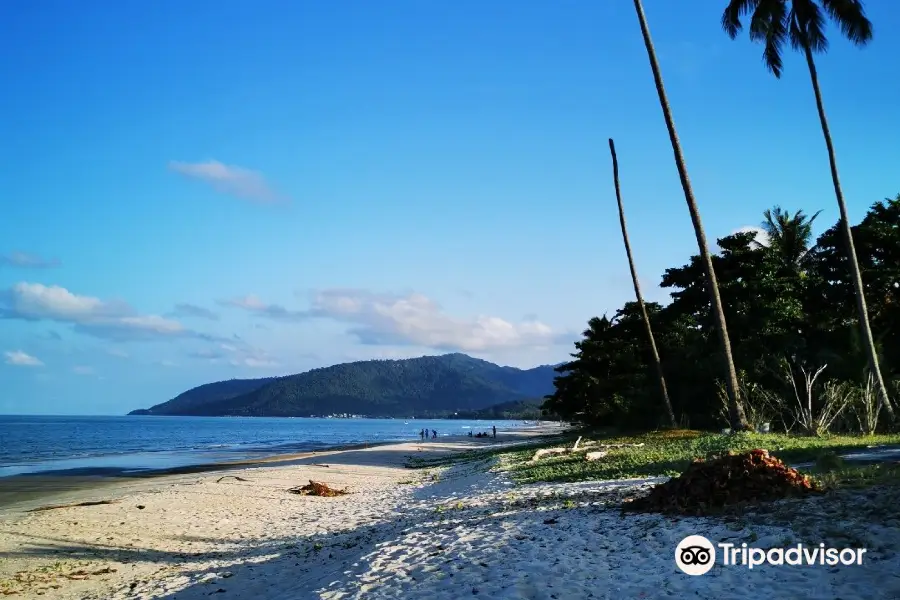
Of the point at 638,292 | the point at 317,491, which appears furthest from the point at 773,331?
the point at 317,491

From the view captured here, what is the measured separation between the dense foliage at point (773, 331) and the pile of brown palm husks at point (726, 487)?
59.6 feet

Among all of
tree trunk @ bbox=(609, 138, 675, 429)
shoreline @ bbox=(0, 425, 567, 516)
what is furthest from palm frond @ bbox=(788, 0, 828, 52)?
shoreline @ bbox=(0, 425, 567, 516)

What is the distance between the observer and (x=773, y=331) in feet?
98.5

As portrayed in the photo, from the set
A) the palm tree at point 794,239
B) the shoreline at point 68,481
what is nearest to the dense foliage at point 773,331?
the palm tree at point 794,239

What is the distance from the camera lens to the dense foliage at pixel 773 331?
1120 inches

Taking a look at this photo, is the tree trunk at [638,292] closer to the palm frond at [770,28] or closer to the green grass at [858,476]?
the palm frond at [770,28]

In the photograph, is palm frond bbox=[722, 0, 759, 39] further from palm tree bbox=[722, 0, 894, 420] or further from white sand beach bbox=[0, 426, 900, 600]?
white sand beach bbox=[0, 426, 900, 600]

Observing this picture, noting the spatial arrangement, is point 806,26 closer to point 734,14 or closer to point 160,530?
point 734,14

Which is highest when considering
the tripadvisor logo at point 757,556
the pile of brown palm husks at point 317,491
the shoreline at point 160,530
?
the tripadvisor logo at point 757,556

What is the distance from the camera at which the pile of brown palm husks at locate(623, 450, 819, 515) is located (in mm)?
9086

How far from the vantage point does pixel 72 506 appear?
19531 millimetres

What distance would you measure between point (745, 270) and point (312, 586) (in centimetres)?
2889

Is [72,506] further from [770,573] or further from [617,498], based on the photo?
[770,573]

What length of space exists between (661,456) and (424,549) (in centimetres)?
1001
